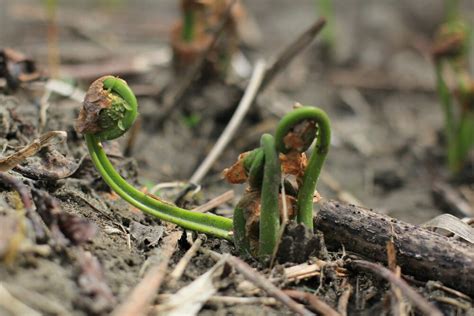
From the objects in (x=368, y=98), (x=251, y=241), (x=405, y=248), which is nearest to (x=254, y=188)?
(x=251, y=241)

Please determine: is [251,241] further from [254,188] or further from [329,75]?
[329,75]

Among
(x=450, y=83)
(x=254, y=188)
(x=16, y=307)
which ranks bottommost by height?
(x=16, y=307)

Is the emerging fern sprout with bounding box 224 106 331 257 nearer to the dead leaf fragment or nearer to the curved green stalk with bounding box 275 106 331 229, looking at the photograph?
the curved green stalk with bounding box 275 106 331 229

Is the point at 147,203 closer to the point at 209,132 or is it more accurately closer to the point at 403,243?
the point at 403,243

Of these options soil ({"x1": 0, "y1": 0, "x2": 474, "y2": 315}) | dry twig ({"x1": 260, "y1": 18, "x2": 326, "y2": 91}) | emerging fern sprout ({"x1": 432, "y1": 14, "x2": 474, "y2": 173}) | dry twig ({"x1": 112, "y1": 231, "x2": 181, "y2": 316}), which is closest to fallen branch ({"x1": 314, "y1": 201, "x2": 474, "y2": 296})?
soil ({"x1": 0, "y1": 0, "x2": 474, "y2": 315})

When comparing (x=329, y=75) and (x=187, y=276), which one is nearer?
(x=187, y=276)

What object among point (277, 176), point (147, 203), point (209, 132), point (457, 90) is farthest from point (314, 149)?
point (457, 90)
